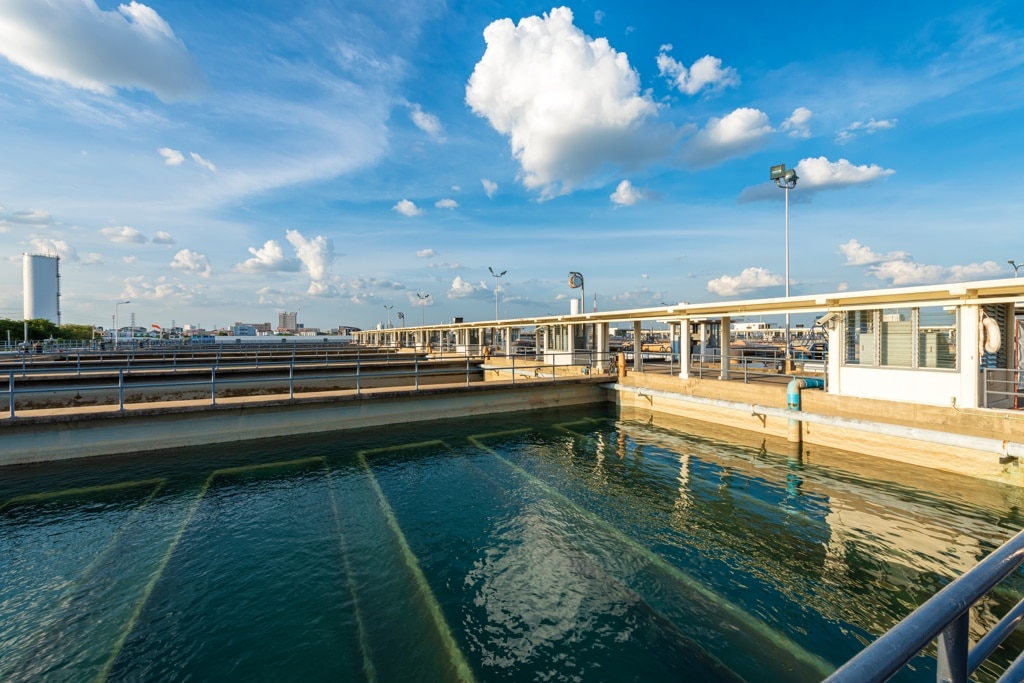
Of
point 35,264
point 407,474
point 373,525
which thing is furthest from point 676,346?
point 35,264

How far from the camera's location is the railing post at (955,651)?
1508 millimetres

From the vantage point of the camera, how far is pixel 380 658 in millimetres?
4910

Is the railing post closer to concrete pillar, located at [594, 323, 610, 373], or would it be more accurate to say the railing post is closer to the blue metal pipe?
the blue metal pipe

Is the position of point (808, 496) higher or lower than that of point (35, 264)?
lower

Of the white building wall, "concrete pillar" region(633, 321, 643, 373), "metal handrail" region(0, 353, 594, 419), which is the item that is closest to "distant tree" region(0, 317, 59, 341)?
"metal handrail" region(0, 353, 594, 419)

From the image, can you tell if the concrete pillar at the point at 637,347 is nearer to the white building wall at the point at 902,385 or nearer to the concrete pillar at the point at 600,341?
the concrete pillar at the point at 600,341

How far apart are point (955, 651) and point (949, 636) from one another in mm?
45

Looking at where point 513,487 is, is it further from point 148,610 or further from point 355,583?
point 148,610

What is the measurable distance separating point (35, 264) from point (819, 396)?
184553mm

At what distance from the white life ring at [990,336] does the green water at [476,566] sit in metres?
3.99

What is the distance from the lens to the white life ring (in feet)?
37.3

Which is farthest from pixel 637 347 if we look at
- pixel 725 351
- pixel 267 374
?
pixel 267 374

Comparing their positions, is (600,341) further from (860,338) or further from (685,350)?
(860,338)

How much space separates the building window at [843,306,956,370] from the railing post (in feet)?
49.4
